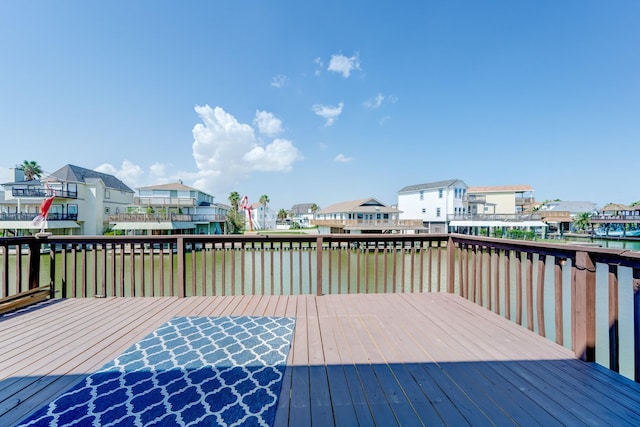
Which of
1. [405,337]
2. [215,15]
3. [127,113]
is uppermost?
[215,15]

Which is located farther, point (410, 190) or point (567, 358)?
point (410, 190)

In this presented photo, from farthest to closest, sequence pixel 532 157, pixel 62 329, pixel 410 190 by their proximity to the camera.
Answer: pixel 410 190 < pixel 532 157 < pixel 62 329

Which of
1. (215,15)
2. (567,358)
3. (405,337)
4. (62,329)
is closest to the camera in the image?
(567,358)

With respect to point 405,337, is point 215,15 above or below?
above

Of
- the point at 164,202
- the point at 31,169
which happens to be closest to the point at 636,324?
the point at 164,202

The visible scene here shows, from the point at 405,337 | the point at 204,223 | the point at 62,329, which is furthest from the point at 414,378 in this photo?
the point at 204,223

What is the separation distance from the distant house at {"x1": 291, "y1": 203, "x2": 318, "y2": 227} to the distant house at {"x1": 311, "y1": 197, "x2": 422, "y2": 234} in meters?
20.9

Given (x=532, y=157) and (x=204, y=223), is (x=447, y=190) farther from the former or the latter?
(x=204, y=223)

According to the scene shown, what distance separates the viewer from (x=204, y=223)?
81.7ft

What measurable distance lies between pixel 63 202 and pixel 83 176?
9.62 ft

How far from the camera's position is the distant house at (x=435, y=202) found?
25.4 meters

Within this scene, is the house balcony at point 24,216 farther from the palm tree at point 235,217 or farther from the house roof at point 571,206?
the house roof at point 571,206

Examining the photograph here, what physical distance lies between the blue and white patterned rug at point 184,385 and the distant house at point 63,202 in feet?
79.9

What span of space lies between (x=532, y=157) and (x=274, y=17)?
959 inches
